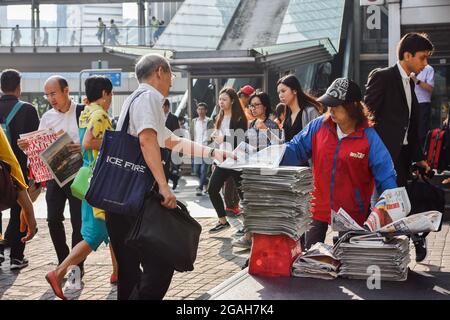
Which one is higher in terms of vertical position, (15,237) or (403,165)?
(403,165)

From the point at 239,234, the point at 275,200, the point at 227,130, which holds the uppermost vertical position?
the point at 227,130

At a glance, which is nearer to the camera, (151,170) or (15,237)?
(151,170)

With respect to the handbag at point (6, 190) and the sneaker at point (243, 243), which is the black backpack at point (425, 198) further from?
the handbag at point (6, 190)

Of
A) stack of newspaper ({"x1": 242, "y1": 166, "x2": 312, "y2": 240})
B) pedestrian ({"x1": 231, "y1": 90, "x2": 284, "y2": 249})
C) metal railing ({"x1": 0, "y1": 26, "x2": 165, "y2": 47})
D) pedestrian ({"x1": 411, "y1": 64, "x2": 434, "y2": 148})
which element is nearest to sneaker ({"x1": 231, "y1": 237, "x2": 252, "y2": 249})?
pedestrian ({"x1": 231, "y1": 90, "x2": 284, "y2": 249})

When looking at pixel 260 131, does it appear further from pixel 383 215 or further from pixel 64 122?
pixel 383 215

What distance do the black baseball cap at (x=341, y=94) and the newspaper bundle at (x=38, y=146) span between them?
2.90m

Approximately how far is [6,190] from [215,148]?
78.9 inches

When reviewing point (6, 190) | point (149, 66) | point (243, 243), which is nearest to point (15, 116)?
point (243, 243)

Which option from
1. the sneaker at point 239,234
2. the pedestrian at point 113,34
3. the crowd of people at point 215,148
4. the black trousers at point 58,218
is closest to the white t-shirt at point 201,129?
the sneaker at point 239,234

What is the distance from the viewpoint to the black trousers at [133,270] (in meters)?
4.26

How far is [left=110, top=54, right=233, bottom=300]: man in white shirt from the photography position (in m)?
4.27

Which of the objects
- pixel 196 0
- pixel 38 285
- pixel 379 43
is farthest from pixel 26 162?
pixel 196 0

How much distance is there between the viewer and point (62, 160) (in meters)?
6.25
